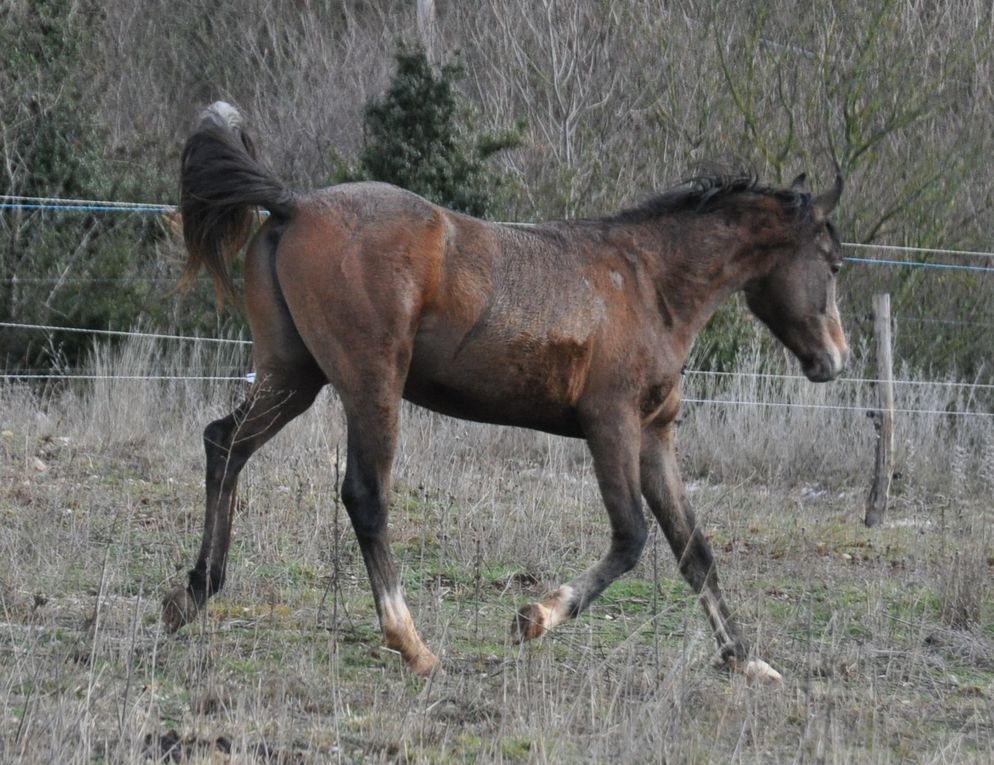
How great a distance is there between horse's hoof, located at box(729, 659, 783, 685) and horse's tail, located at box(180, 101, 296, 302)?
8.31 ft

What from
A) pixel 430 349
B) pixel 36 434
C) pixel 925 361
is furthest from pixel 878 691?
pixel 925 361

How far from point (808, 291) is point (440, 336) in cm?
193

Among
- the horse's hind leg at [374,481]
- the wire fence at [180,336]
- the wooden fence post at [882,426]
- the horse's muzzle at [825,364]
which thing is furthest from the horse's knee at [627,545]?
the wire fence at [180,336]

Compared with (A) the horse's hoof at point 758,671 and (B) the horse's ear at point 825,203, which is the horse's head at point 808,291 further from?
(A) the horse's hoof at point 758,671

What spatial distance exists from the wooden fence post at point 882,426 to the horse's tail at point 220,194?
5786 millimetres

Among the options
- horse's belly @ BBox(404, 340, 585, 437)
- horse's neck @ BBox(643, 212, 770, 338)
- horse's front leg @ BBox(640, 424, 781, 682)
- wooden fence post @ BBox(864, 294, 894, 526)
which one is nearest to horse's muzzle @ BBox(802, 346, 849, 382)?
horse's neck @ BBox(643, 212, 770, 338)

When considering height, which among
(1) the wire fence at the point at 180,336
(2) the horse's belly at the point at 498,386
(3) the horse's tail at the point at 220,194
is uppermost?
(1) the wire fence at the point at 180,336

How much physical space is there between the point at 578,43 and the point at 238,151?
14.1 m

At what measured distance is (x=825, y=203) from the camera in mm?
6723

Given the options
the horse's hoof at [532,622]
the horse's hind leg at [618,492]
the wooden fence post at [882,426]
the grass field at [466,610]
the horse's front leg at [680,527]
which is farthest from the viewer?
the wooden fence post at [882,426]

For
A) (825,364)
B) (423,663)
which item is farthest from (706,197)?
(423,663)

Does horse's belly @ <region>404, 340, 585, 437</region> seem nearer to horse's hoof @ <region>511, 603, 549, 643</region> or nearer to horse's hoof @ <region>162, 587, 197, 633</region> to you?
horse's hoof @ <region>511, 603, 549, 643</region>

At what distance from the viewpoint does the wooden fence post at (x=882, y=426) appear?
1016cm

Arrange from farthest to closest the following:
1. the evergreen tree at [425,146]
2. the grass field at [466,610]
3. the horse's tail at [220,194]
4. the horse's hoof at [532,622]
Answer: the evergreen tree at [425,146]
the horse's tail at [220,194]
the horse's hoof at [532,622]
the grass field at [466,610]
